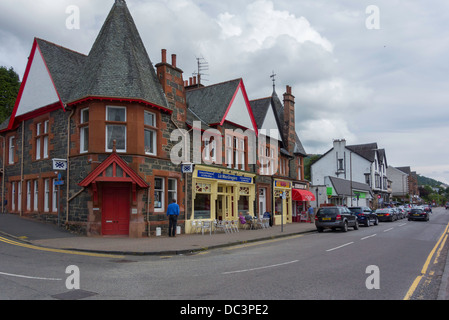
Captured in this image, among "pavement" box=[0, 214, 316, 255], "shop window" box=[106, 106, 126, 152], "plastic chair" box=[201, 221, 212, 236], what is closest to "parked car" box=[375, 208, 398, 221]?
"pavement" box=[0, 214, 316, 255]

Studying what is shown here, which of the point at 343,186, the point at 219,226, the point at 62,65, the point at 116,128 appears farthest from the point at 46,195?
the point at 343,186

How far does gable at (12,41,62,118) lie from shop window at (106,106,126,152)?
3244 mm

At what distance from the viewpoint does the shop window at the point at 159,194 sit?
19144 mm

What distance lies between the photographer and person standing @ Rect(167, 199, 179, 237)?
18094 mm

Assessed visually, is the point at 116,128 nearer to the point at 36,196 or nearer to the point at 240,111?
the point at 36,196

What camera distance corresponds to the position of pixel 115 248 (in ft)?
45.3

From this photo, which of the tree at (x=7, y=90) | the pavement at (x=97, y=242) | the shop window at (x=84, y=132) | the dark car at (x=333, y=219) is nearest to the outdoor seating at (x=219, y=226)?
the pavement at (x=97, y=242)

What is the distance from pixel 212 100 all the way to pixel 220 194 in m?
6.53

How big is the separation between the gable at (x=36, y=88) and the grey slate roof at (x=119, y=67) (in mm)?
1818

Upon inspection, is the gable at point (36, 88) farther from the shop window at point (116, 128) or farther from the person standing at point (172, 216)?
the person standing at point (172, 216)

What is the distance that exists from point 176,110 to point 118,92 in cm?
384

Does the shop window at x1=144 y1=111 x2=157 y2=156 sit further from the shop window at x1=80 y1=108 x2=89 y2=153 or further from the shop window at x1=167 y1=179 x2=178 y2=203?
the shop window at x1=80 y1=108 x2=89 y2=153

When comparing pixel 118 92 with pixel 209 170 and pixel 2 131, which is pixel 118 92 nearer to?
pixel 209 170
